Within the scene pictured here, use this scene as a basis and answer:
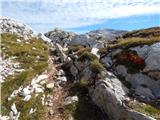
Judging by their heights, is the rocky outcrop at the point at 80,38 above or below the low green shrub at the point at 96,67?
below

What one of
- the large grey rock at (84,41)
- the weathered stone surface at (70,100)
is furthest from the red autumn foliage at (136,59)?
the large grey rock at (84,41)

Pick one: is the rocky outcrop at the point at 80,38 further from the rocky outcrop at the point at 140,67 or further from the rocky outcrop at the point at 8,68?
the rocky outcrop at the point at 140,67

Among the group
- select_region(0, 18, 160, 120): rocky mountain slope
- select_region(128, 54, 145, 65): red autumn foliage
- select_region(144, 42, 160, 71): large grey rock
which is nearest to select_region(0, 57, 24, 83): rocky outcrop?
select_region(0, 18, 160, 120): rocky mountain slope

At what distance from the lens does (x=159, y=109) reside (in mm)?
25781

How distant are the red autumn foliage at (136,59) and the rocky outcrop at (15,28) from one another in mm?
32039

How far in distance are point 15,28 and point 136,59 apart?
37340 mm

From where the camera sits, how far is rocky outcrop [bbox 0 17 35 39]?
61997 millimetres

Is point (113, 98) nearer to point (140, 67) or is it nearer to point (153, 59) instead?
point (140, 67)

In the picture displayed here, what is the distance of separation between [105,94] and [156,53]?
7.01 meters

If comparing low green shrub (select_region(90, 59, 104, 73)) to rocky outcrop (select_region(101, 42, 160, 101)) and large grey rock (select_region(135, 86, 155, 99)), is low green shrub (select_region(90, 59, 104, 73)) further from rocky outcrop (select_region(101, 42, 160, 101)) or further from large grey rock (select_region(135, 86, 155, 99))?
large grey rock (select_region(135, 86, 155, 99))

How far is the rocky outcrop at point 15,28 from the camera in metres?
62.0

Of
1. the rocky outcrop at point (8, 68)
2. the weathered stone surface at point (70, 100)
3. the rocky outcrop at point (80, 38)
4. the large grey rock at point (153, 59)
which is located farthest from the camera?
the rocky outcrop at point (80, 38)

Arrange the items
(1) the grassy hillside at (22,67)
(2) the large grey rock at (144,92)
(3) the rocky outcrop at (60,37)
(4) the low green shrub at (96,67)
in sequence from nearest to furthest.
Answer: (2) the large grey rock at (144,92) → (1) the grassy hillside at (22,67) → (4) the low green shrub at (96,67) → (3) the rocky outcrop at (60,37)

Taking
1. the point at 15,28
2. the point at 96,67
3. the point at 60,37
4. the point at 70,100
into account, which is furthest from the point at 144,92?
the point at 60,37
